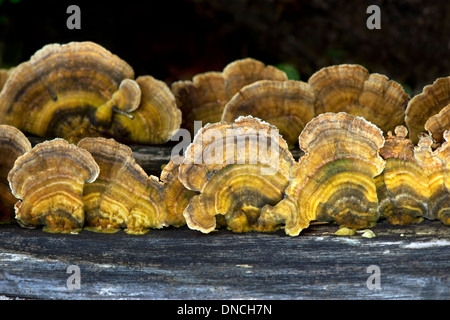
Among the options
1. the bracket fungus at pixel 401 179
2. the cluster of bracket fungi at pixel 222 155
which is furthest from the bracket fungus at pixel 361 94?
the bracket fungus at pixel 401 179

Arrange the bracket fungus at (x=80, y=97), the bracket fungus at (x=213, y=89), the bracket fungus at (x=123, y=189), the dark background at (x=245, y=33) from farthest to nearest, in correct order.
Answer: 1. the dark background at (x=245, y=33)
2. the bracket fungus at (x=213, y=89)
3. the bracket fungus at (x=80, y=97)
4. the bracket fungus at (x=123, y=189)

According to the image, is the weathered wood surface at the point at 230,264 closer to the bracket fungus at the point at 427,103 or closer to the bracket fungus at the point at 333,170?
the bracket fungus at the point at 333,170

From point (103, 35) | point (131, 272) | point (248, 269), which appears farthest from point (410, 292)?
point (103, 35)

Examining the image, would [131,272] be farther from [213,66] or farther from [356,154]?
[213,66]

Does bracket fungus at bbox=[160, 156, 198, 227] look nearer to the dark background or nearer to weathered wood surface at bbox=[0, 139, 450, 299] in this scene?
weathered wood surface at bbox=[0, 139, 450, 299]

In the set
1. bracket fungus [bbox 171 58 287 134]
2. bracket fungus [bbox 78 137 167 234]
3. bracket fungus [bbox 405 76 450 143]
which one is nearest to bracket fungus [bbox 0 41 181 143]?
bracket fungus [bbox 171 58 287 134]

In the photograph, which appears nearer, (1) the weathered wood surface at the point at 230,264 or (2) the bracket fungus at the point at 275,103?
(1) the weathered wood surface at the point at 230,264

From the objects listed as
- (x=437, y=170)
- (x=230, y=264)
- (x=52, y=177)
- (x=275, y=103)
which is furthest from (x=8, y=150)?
(x=437, y=170)

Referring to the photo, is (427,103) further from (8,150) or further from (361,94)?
(8,150)

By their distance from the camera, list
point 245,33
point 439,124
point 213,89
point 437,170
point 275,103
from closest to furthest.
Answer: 1. point 437,170
2. point 439,124
3. point 275,103
4. point 213,89
5. point 245,33
